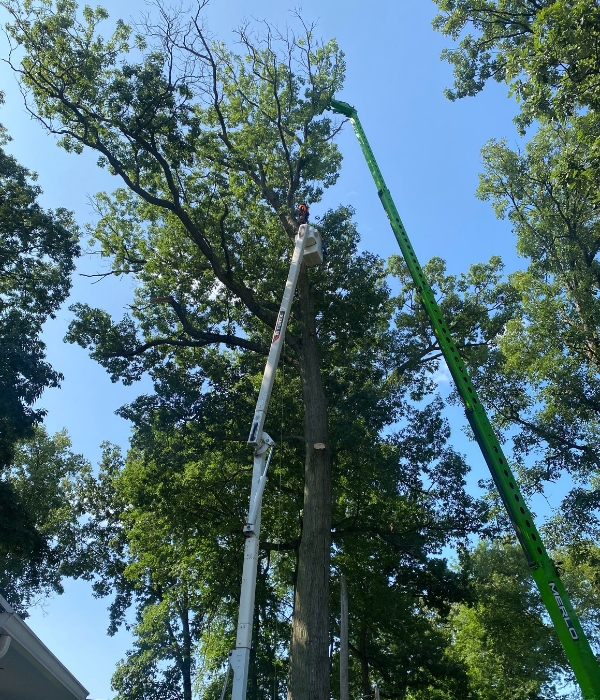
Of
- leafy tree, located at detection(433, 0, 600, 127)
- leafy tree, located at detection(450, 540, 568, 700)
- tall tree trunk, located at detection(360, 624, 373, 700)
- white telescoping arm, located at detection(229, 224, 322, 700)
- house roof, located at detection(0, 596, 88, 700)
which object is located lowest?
house roof, located at detection(0, 596, 88, 700)

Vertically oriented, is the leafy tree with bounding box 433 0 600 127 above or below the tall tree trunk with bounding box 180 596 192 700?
above

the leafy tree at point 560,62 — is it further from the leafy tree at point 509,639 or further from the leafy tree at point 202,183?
the leafy tree at point 509,639

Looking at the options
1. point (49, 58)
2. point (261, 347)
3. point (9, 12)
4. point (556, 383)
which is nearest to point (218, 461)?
point (261, 347)

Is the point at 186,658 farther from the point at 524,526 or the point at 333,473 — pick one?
the point at 524,526

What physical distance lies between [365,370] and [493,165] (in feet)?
29.5

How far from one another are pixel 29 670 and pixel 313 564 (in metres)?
4.32

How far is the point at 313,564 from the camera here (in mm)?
9305

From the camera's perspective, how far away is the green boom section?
7.23 m

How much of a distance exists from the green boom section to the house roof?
245 inches

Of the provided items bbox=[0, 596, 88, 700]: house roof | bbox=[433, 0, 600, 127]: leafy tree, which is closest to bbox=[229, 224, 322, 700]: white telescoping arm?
bbox=[0, 596, 88, 700]: house roof

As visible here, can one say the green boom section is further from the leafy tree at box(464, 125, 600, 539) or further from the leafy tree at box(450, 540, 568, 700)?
the leafy tree at box(450, 540, 568, 700)

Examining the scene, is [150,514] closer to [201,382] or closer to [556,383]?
[201,382]

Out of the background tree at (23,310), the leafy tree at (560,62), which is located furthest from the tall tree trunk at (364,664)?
the leafy tree at (560,62)

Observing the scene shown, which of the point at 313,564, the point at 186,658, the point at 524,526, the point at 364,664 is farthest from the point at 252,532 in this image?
the point at 186,658
